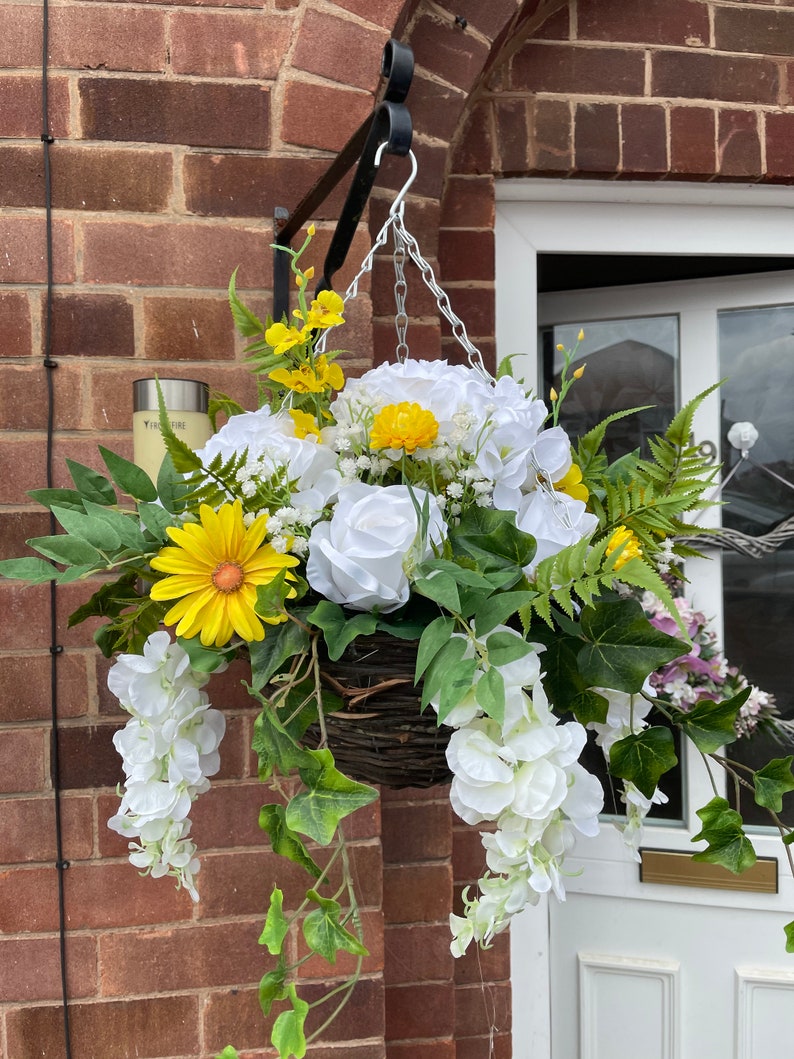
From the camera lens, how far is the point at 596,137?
1446 mm

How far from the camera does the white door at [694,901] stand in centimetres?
163

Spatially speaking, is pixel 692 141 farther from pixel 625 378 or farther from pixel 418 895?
pixel 418 895

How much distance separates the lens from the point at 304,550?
668mm

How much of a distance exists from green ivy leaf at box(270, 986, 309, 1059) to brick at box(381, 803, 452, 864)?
0.76 m

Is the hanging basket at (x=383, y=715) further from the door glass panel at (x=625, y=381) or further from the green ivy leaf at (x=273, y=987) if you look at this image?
the door glass panel at (x=625, y=381)

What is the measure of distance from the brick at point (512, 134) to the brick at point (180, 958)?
1303mm

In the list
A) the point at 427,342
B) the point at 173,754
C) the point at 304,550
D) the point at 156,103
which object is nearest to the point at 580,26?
the point at 427,342

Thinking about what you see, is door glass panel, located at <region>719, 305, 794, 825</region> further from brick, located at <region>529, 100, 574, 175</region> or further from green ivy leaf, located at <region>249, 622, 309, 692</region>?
green ivy leaf, located at <region>249, 622, 309, 692</region>

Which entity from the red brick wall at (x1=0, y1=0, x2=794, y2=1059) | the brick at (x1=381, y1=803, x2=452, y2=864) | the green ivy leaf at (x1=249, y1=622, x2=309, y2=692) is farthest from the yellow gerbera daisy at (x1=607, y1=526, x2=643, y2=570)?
the brick at (x1=381, y1=803, x2=452, y2=864)

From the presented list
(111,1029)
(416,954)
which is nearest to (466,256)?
(416,954)

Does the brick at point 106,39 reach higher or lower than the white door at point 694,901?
higher

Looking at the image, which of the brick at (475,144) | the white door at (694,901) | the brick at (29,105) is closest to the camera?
the brick at (29,105)

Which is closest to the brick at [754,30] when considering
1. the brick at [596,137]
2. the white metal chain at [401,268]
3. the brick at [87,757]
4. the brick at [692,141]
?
the brick at [692,141]

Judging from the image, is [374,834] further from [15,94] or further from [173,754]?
[15,94]
